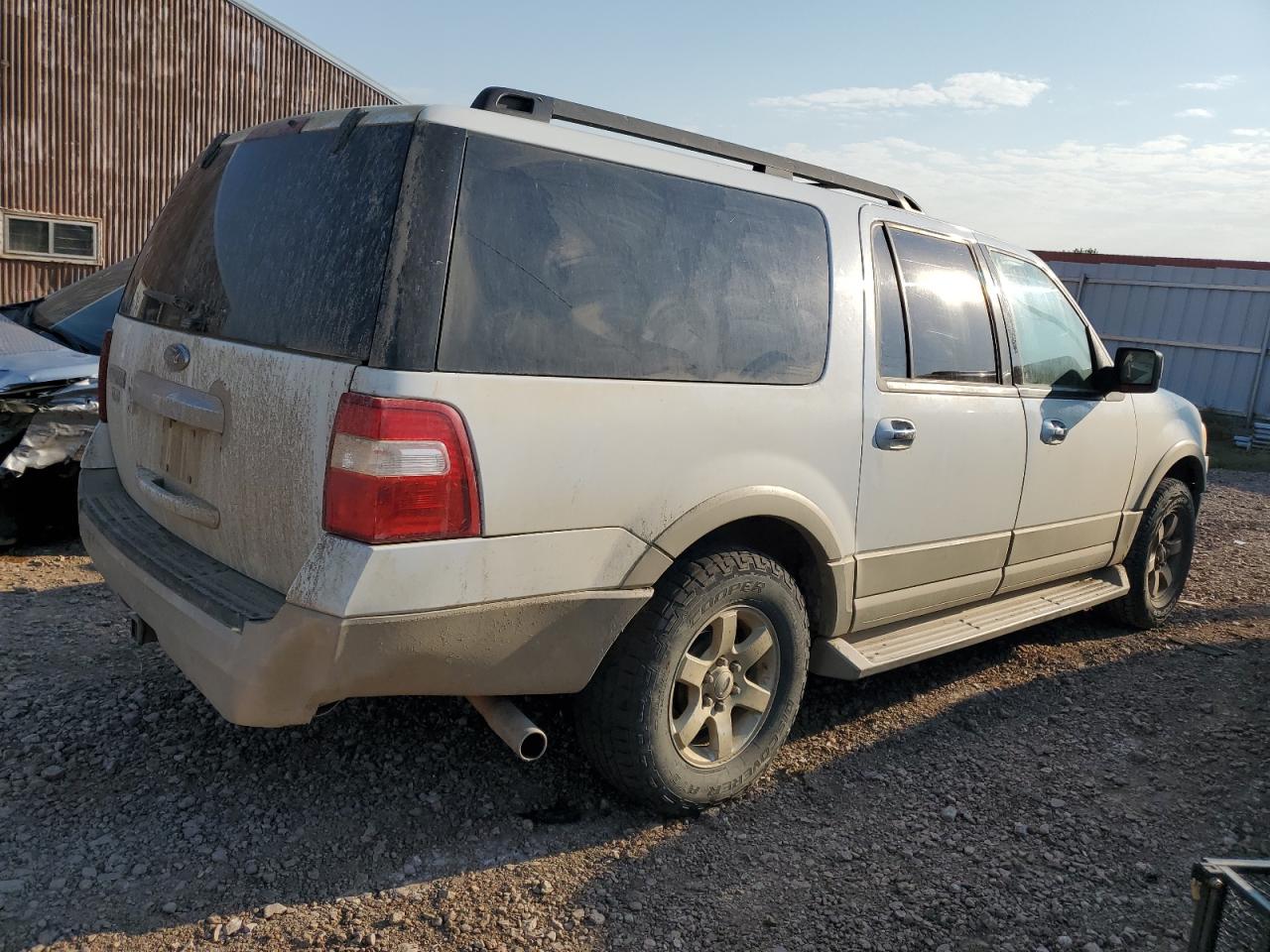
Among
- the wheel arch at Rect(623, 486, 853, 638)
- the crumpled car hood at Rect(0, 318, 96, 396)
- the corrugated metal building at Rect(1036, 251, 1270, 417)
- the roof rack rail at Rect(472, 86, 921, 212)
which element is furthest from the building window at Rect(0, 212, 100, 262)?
the corrugated metal building at Rect(1036, 251, 1270, 417)

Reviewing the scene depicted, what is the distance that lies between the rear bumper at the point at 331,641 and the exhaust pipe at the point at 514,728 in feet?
0.28

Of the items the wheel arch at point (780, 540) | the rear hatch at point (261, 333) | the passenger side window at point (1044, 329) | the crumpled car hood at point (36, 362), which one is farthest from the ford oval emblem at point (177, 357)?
the passenger side window at point (1044, 329)

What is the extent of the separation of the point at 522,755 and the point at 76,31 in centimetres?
1471

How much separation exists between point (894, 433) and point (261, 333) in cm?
205

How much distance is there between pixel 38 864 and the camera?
2592mm

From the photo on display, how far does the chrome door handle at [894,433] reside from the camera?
3.37 meters

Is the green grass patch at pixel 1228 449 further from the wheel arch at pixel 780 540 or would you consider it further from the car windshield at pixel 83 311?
the car windshield at pixel 83 311

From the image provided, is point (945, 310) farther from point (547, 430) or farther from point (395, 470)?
point (395, 470)

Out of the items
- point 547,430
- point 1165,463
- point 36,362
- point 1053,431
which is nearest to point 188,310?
point 547,430

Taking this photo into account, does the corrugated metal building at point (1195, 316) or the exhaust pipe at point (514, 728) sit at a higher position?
the corrugated metal building at point (1195, 316)

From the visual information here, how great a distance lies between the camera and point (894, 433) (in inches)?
134

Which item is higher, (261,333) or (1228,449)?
(261,333)

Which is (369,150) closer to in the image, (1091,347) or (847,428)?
(847,428)

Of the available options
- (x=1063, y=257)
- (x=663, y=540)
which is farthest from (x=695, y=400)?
(x=1063, y=257)
